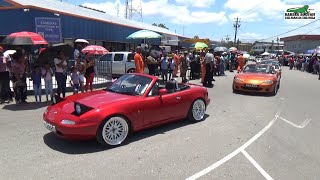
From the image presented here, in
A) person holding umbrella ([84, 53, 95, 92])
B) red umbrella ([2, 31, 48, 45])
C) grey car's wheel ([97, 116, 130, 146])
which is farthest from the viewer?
person holding umbrella ([84, 53, 95, 92])

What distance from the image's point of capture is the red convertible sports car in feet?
19.3

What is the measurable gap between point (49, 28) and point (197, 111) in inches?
508

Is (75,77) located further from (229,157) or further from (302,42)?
(302,42)

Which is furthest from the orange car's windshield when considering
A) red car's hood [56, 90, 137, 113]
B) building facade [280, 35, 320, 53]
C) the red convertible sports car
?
building facade [280, 35, 320, 53]

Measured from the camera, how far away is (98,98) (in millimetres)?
6645

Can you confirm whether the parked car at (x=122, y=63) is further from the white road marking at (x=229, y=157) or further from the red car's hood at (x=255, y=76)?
the white road marking at (x=229, y=157)

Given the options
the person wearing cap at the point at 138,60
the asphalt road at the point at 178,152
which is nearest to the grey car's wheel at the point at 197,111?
the asphalt road at the point at 178,152

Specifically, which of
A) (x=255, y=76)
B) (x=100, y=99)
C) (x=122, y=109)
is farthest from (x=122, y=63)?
(x=122, y=109)

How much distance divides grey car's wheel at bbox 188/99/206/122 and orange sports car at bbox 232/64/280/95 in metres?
5.78

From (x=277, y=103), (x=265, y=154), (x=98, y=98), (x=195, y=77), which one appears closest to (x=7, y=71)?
(x=98, y=98)

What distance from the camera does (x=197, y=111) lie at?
8.38 meters

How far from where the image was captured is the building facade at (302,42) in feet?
274

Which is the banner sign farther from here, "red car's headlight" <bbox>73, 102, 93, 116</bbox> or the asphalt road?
"red car's headlight" <bbox>73, 102, 93, 116</bbox>

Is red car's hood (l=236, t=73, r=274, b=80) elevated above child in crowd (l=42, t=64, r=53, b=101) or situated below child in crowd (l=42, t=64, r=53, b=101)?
below
